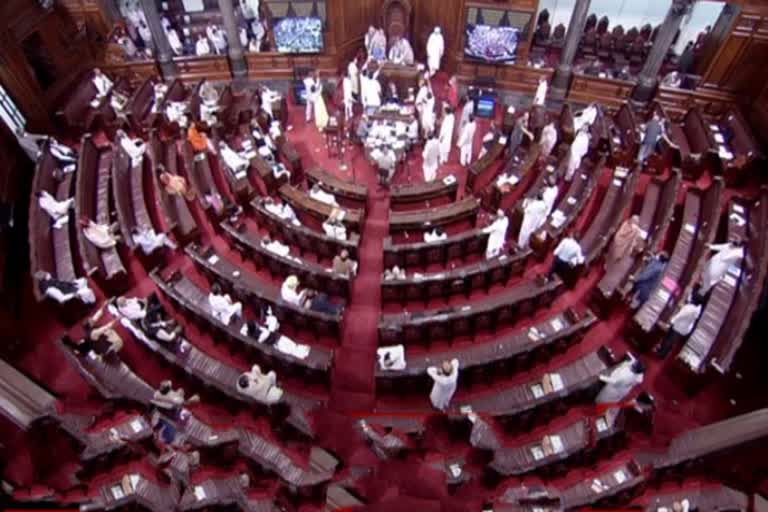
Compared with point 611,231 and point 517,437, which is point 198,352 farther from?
point 611,231

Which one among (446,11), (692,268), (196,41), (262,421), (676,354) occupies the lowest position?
(262,421)

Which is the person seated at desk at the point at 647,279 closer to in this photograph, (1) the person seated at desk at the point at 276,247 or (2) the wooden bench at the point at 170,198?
(1) the person seated at desk at the point at 276,247

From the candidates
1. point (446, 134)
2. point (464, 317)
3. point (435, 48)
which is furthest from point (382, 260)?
point (435, 48)

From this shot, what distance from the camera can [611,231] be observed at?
10930 millimetres

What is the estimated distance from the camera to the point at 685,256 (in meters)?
10.7

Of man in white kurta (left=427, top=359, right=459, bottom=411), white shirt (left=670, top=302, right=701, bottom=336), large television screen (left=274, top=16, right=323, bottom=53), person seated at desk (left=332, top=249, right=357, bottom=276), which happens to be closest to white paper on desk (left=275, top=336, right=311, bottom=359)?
person seated at desk (left=332, top=249, right=357, bottom=276)

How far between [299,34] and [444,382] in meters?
12.3

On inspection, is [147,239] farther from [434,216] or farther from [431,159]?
[431,159]

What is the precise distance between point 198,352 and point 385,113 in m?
8.83

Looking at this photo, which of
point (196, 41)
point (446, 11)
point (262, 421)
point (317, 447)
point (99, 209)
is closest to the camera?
point (317, 447)

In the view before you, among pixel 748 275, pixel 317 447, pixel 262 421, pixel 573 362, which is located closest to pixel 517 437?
pixel 573 362

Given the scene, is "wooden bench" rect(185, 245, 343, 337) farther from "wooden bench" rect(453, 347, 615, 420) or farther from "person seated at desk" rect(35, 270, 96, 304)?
"wooden bench" rect(453, 347, 615, 420)

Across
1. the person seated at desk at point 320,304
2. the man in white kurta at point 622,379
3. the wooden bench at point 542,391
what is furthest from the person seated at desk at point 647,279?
the person seated at desk at point 320,304

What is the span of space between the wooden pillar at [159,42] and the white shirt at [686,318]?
51.4 ft
